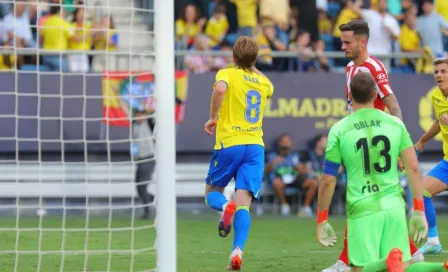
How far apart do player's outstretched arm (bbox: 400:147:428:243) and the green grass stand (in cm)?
286

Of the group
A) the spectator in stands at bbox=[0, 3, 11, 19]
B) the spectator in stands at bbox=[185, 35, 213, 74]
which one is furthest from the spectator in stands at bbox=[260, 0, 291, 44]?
the spectator in stands at bbox=[0, 3, 11, 19]

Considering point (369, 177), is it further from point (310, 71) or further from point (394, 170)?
point (310, 71)

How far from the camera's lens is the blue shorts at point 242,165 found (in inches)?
387

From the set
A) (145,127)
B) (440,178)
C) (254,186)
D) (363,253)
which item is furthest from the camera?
(145,127)

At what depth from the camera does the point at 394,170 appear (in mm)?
7105

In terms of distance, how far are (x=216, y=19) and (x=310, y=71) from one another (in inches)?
76.1

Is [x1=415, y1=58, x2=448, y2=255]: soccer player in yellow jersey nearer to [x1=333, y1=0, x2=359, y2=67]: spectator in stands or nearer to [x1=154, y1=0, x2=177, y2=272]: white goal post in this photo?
[x1=154, y1=0, x2=177, y2=272]: white goal post

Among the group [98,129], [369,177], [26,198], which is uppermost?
[369,177]

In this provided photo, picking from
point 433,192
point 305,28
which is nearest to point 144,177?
point 305,28

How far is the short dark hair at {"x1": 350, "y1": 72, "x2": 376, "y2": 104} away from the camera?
711 centimetres

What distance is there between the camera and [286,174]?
17.9 metres

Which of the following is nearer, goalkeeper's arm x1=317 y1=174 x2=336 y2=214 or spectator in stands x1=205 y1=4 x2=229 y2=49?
goalkeeper's arm x1=317 y1=174 x2=336 y2=214

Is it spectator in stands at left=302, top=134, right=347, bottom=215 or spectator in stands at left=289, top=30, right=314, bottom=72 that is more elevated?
spectator in stands at left=289, top=30, right=314, bottom=72

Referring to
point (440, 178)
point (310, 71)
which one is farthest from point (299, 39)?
point (440, 178)
